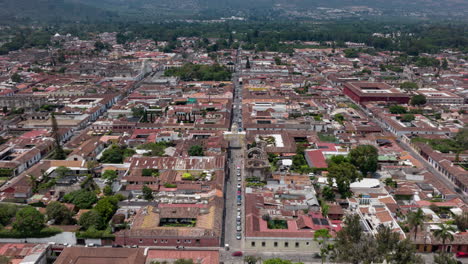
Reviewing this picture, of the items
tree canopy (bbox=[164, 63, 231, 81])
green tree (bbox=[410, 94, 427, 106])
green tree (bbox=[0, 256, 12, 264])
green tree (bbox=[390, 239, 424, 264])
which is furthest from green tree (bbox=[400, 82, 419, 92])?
green tree (bbox=[0, 256, 12, 264])

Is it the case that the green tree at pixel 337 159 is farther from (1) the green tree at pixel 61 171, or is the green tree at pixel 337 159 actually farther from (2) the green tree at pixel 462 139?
(1) the green tree at pixel 61 171

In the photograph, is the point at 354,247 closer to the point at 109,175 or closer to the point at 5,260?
the point at 5,260

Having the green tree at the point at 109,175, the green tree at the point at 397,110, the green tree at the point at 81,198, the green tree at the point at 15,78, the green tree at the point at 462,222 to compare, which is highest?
the green tree at the point at 15,78

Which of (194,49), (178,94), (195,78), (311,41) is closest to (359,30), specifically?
(311,41)

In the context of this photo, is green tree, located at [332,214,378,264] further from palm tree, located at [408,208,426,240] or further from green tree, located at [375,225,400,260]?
palm tree, located at [408,208,426,240]

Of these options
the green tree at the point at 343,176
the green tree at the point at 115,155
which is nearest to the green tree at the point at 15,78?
the green tree at the point at 115,155

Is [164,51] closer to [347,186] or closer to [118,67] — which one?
[118,67]
